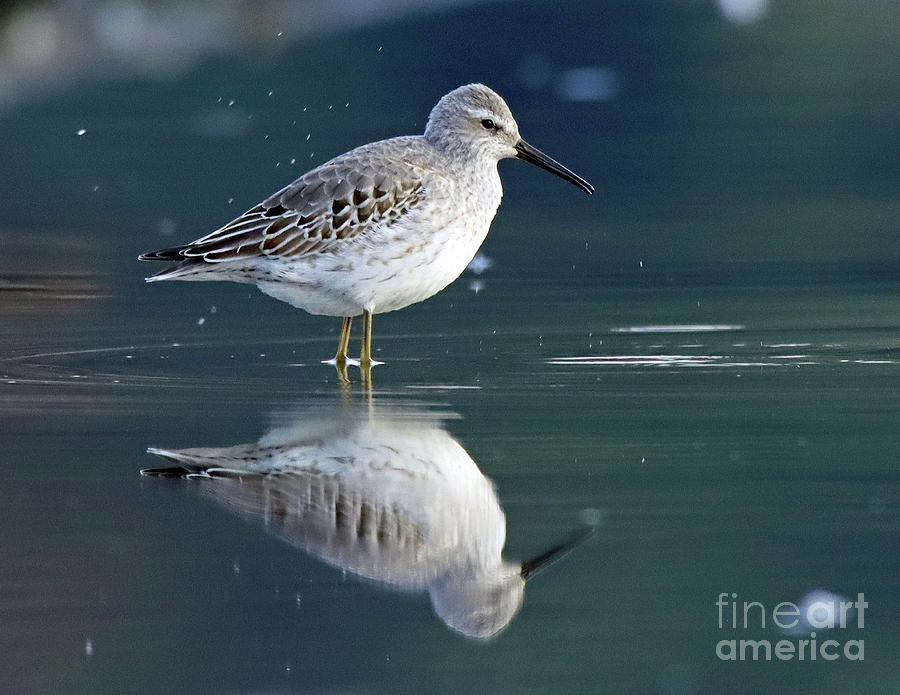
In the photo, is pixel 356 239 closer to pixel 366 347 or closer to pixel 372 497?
pixel 366 347

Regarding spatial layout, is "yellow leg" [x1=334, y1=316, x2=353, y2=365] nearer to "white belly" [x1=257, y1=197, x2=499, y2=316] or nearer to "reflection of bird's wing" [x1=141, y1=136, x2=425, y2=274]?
"white belly" [x1=257, y1=197, x2=499, y2=316]

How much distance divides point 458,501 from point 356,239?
3628mm

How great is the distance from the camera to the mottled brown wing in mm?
10453

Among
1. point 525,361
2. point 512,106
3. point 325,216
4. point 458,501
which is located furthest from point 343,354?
point 512,106

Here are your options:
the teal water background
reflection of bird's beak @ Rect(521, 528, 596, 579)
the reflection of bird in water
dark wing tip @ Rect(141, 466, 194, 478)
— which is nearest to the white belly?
the teal water background

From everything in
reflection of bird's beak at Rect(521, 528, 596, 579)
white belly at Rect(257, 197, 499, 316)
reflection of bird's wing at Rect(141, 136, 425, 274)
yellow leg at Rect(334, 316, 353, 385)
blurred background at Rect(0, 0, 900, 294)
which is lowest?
reflection of bird's beak at Rect(521, 528, 596, 579)

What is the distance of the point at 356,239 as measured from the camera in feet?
34.2

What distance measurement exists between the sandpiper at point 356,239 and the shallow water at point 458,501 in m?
0.43

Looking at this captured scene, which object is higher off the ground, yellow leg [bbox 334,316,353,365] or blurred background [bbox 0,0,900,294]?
blurred background [bbox 0,0,900,294]

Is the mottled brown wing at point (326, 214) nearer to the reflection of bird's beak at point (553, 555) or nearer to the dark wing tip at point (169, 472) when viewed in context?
the dark wing tip at point (169, 472)

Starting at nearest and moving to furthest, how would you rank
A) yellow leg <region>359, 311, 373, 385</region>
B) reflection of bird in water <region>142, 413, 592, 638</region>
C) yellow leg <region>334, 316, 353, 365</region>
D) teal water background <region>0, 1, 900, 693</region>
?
teal water background <region>0, 1, 900, 693</region>, reflection of bird in water <region>142, 413, 592, 638</region>, yellow leg <region>359, 311, 373, 385</region>, yellow leg <region>334, 316, 353, 365</region>

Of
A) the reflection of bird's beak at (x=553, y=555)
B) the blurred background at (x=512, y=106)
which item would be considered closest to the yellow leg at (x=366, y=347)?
the reflection of bird's beak at (x=553, y=555)

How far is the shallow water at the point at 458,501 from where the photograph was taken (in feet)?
18.1

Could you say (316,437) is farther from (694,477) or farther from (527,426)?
(694,477)
